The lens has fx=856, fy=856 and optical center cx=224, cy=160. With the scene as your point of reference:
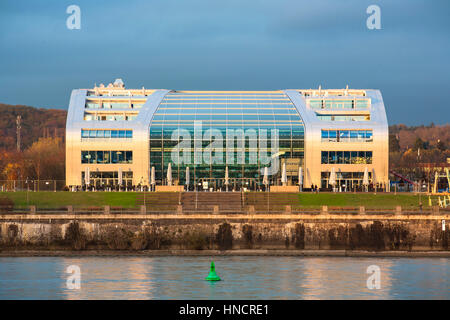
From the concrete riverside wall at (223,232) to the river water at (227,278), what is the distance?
11.9 feet

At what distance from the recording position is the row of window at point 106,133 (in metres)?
122

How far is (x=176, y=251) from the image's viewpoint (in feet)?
235

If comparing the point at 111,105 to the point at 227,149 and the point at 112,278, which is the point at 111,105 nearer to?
the point at 227,149

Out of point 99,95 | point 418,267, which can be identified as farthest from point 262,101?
point 418,267

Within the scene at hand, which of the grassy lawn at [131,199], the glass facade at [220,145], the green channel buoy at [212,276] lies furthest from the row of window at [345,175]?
the green channel buoy at [212,276]

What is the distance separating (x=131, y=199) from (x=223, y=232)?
26.1m

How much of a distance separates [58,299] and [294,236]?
2860 centimetres

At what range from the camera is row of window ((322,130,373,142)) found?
12200 cm

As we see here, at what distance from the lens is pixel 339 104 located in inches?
5049

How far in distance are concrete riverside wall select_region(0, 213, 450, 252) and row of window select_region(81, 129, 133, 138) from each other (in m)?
49.0

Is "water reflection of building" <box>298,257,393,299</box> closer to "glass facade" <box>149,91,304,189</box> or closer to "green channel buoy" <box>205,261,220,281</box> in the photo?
"green channel buoy" <box>205,261,220,281</box>

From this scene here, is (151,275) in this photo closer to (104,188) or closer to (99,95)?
(104,188)

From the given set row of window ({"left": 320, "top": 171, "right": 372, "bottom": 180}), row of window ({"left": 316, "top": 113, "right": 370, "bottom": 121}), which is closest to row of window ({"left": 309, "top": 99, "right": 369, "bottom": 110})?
row of window ({"left": 316, "top": 113, "right": 370, "bottom": 121})
